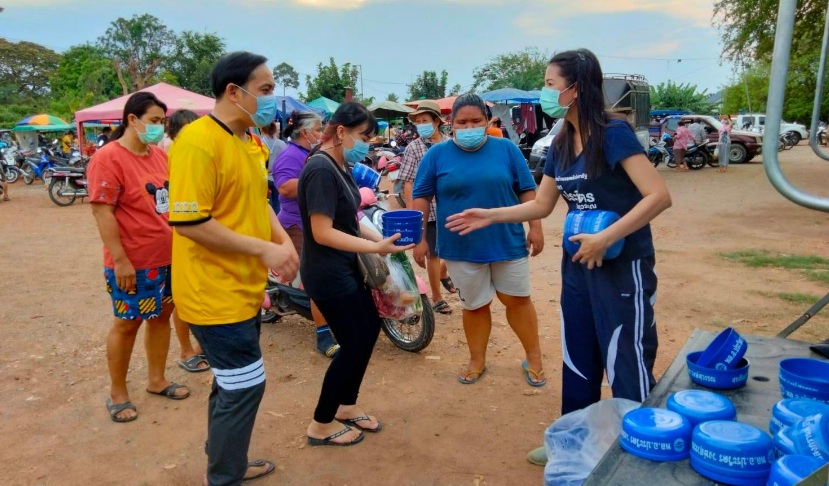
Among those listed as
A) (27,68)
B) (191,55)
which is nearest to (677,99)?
(191,55)

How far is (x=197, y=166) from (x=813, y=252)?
7506mm

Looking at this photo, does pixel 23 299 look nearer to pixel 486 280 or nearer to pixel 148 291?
pixel 148 291

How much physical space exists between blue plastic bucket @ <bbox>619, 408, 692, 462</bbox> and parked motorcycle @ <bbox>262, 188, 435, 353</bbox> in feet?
9.29

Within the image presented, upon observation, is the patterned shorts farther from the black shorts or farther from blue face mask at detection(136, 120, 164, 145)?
the black shorts

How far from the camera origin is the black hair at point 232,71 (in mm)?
2354

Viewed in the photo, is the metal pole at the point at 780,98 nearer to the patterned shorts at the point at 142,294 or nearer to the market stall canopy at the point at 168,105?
the patterned shorts at the point at 142,294

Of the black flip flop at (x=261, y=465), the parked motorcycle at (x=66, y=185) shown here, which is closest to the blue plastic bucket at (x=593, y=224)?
the black flip flop at (x=261, y=465)

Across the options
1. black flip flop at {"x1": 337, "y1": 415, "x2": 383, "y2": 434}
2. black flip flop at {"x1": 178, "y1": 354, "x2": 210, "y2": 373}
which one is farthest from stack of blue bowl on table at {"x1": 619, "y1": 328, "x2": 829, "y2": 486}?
black flip flop at {"x1": 178, "y1": 354, "x2": 210, "y2": 373}

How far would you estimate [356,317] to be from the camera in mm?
A: 3014

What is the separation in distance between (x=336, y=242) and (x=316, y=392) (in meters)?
1.57

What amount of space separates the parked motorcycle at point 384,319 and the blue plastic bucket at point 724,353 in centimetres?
249

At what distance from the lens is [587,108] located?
2.41 meters

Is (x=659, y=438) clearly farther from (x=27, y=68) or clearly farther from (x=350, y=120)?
(x=27, y=68)

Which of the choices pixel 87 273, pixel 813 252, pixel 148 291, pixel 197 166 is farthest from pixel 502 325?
pixel 87 273
